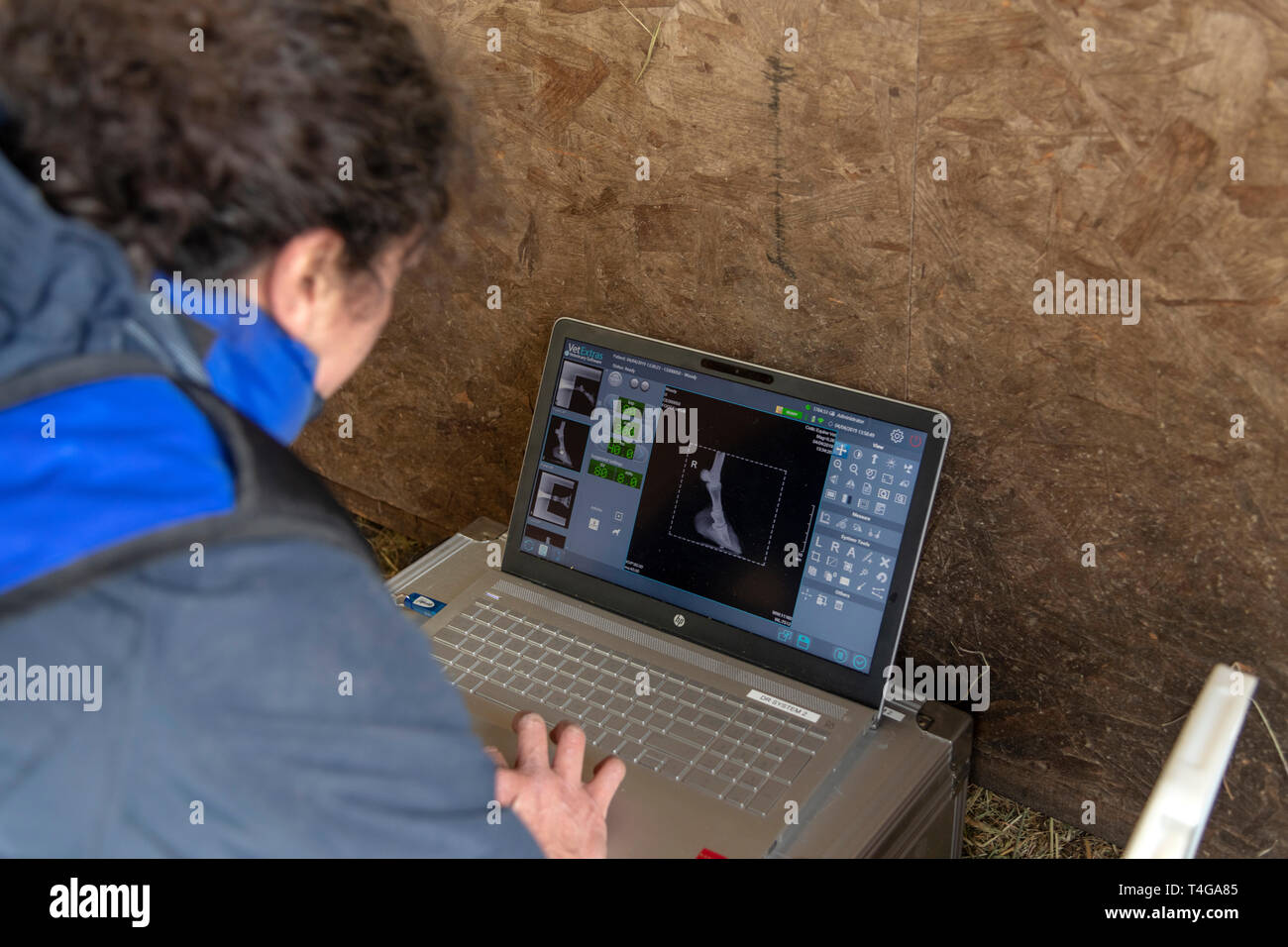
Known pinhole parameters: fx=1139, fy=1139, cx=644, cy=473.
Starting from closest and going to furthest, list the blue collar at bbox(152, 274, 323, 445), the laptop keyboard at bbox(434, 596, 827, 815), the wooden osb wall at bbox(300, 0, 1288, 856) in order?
the blue collar at bbox(152, 274, 323, 445) < the wooden osb wall at bbox(300, 0, 1288, 856) < the laptop keyboard at bbox(434, 596, 827, 815)

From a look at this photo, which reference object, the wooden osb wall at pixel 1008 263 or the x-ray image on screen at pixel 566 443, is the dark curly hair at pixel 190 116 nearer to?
the wooden osb wall at pixel 1008 263

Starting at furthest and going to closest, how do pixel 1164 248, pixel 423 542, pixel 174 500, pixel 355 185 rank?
pixel 423 542 → pixel 1164 248 → pixel 355 185 → pixel 174 500

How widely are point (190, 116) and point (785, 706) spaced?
2.57 feet

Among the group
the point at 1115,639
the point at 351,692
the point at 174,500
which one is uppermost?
the point at 174,500

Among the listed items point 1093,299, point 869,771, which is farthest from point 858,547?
point 1093,299

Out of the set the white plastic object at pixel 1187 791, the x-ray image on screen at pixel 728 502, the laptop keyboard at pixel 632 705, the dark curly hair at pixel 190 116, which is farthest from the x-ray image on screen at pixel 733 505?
the dark curly hair at pixel 190 116

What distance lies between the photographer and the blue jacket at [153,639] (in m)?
0.58

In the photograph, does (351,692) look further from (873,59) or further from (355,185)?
(873,59)

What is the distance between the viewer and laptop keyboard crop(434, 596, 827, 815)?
108 cm

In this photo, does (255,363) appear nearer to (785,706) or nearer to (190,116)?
(190,116)

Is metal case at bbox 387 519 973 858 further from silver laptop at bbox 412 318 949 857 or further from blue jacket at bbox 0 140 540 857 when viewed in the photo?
blue jacket at bbox 0 140 540 857

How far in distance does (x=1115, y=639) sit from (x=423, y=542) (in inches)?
39.4

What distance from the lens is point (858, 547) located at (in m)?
1.14

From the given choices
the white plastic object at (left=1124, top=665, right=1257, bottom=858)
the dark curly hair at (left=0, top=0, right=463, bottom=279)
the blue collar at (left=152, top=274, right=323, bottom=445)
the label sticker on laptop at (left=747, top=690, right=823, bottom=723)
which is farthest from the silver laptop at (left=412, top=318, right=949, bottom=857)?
the dark curly hair at (left=0, top=0, right=463, bottom=279)
